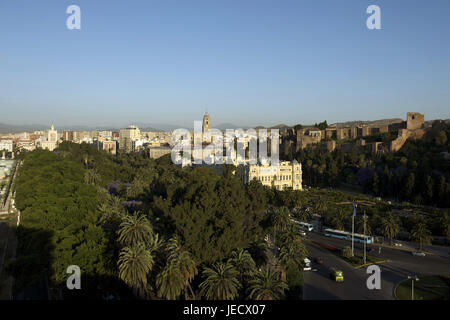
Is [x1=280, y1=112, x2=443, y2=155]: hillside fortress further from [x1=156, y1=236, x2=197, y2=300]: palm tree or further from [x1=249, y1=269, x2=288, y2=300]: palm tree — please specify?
[x1=156, y1=236, x2=197, y2=300]: palm tree

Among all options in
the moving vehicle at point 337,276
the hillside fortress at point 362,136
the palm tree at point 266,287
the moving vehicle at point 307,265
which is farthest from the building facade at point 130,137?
the palm tree at point 266,287

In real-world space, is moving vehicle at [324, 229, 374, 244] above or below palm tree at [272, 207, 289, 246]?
below

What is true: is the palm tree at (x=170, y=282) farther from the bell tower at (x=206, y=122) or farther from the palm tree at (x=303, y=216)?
the bell tower at (x=206, y=122)

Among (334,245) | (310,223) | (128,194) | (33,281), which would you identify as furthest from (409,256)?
(128,194)

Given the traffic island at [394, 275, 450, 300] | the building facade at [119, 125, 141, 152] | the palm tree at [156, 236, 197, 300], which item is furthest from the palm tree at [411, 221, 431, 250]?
the building facade at [119, 125, 141, 152]

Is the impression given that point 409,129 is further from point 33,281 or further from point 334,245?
Answer: point 33,281
